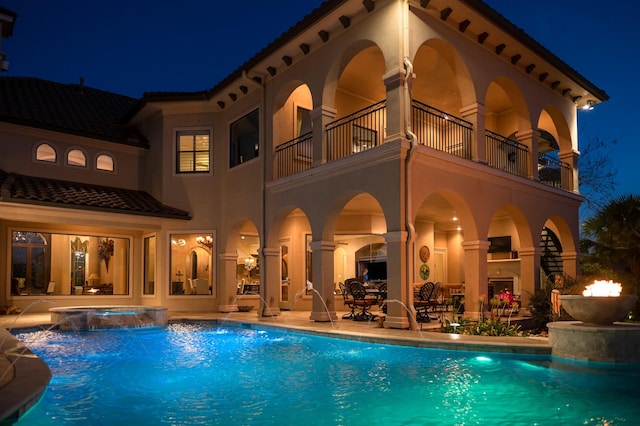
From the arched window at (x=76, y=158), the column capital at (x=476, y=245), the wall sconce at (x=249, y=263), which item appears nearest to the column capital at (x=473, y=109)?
the column capital at (x=476, y=245)

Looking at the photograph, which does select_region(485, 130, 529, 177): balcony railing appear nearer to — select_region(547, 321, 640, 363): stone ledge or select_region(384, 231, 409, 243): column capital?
select_region(384, 231, 409, 243): column capital

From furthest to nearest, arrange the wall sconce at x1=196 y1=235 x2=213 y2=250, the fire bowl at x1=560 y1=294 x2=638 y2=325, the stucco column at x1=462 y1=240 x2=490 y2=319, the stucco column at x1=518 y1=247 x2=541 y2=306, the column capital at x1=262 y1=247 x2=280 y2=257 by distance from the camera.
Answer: the wall sconce at x1=196 y1=235 x2=213 y2=250, the column capital at x1=262 y1=247 x2=280 y2=257, the stucco column at x1=518 y1=247 x2=541 y2=306, the stucco column at x1=462 y1=240 x2=490 y2=319, the fire bowl at x1=560 y1=294 x2=638 y2=325

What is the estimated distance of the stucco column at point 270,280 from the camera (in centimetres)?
1459

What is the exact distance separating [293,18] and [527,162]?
11568cm

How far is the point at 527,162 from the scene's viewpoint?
49.0 ft

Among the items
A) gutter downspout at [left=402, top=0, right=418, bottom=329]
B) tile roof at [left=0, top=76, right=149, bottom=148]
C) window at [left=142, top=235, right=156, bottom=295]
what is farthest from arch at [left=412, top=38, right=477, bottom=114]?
window at [left=142, top=235, right=156, bottom=295]

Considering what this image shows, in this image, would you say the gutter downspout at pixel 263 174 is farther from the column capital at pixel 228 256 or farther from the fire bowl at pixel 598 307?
the fire bowl at pixel 598 307

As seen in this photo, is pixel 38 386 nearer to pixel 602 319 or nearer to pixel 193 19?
pixel 602 319

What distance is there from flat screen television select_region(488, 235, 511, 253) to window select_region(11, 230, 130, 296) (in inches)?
504

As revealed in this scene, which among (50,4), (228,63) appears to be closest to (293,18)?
(228,63)

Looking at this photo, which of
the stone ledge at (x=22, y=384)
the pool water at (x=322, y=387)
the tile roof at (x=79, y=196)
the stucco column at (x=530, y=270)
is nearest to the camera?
the stone ledge at (x=22, y=384)

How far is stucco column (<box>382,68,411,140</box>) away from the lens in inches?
432

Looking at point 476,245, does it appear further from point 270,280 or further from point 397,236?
point 270,280

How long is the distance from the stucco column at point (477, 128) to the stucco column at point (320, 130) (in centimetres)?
326
